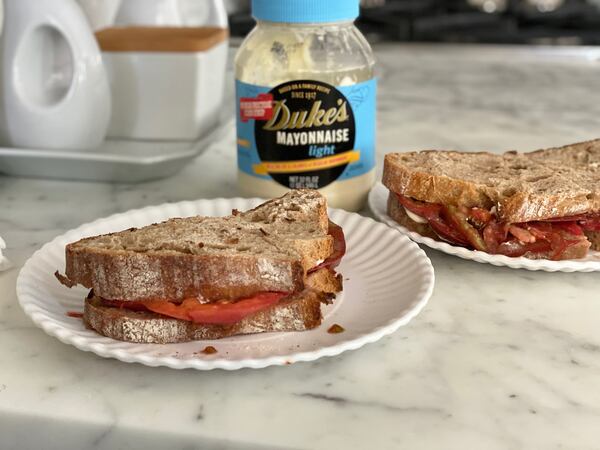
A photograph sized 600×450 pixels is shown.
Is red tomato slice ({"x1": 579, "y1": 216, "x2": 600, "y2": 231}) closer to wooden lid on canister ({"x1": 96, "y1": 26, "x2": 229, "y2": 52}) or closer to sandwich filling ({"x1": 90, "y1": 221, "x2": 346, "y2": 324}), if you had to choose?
sandwich filling ({"x1": 90, "y1": 221, "x2": 346, "y2": 324})

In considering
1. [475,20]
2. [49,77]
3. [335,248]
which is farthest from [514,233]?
[475,20]

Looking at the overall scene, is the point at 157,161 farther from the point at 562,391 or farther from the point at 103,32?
the point at 562,391

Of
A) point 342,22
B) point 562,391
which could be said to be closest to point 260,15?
point 342,22

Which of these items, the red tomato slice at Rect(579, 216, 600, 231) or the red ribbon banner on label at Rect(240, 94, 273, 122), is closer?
the red tomato slice at Rect(579, 216, 600, 231)

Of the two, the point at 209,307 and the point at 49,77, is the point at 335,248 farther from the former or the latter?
the point at 49,77

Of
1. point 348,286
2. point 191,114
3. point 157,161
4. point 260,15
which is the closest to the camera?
point 348,286

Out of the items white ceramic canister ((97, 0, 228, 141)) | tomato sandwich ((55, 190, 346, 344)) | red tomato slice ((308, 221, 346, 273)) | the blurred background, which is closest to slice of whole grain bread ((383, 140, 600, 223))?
red tomato slice ((308, 221, 346, 273))

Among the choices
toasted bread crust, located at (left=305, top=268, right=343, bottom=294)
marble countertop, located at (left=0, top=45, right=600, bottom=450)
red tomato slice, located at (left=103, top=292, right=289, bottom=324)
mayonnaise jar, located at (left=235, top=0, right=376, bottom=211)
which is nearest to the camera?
marble countertop, located at (left=0, top=45, right=600, bottom=450)
